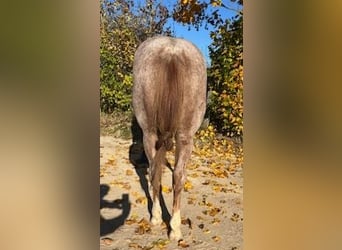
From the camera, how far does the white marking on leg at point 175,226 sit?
5.18 ft

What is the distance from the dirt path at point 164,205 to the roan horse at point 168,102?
0.03 m

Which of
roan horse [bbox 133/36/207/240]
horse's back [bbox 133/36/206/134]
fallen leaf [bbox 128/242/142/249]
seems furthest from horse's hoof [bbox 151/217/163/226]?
horse's back [bbox 133/36/206/134]

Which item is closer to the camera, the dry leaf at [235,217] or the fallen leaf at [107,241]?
the fallen leaf at [107,241]

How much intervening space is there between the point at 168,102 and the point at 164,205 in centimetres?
43

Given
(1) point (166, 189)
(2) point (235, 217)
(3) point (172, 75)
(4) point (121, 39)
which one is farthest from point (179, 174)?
(4) point (121, 39)

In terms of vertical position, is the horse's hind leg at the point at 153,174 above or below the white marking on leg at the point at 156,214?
above

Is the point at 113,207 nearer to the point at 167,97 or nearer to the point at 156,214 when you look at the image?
the point at 156,214

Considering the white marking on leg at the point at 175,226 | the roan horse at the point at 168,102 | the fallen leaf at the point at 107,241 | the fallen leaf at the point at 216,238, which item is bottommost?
the fallen leaf at the point at 216,238

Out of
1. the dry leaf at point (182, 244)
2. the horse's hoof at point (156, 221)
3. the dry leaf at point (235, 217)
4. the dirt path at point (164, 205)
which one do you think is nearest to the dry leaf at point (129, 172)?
the dirt path at point (164, 205)

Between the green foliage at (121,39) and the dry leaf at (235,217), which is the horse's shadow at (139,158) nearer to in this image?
the green foliage at (121,39)

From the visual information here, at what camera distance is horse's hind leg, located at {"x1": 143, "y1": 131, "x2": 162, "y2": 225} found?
1587 mm

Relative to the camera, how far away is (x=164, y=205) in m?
1.61
